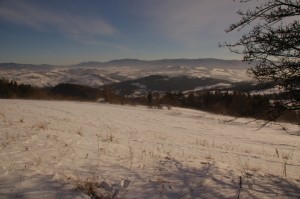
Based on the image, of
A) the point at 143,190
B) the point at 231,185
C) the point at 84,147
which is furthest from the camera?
the point at 84,147

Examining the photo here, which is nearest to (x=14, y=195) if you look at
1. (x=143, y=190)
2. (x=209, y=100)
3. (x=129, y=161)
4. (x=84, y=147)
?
(x=143, y=190)

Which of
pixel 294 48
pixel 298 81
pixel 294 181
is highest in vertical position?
pixel 294 48

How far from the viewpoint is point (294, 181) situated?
25.1 ft

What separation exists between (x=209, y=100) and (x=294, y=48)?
295 feet

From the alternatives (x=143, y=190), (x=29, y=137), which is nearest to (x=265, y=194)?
(x=143, y=190)

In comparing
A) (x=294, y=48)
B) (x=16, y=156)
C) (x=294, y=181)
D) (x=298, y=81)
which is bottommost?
(x=294, y=181)

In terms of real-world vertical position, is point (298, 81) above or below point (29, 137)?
above

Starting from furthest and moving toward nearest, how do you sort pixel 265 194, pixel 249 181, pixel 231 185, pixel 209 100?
1. pixel 209 100
2. pixel 249 181
3. pixel 231 185
4. pixel 265 194

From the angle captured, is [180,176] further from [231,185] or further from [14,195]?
[14,195]

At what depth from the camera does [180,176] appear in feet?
22.8

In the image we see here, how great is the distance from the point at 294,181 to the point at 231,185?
7.66 ft

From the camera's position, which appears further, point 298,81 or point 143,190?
point 298,81

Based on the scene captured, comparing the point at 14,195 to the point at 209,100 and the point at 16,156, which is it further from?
the point at 209,100

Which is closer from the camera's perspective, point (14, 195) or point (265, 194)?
point (14, 195)
